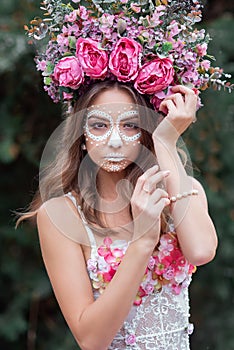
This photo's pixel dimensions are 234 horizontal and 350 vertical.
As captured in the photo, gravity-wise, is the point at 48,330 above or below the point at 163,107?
below

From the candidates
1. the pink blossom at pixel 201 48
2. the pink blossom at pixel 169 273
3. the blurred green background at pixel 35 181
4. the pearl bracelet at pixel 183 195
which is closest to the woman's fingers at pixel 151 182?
→ the pearl bracelet at pixel 183 195

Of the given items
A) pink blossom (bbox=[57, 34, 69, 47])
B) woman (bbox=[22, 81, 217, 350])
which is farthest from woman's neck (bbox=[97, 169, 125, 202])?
pink blossom (bbox=[57, 34, 69, 47])

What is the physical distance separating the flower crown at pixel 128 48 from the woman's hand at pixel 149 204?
0.31 metres

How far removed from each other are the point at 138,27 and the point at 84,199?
0.50 metres

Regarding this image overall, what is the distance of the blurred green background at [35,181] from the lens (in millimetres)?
4105

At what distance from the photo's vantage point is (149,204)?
5.90ft

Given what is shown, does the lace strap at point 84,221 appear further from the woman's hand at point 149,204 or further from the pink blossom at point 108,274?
the woman's hand at point 149,204

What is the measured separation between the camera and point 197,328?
449cm

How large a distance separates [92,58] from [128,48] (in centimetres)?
10

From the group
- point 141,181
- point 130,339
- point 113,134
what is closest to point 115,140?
point 113,134

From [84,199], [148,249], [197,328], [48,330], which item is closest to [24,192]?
[48,330]

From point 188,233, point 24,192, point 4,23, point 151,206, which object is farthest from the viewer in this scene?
point 24,192

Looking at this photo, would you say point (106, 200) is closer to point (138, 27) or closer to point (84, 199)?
point (84, 199)

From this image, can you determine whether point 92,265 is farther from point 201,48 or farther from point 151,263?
point 201,48
